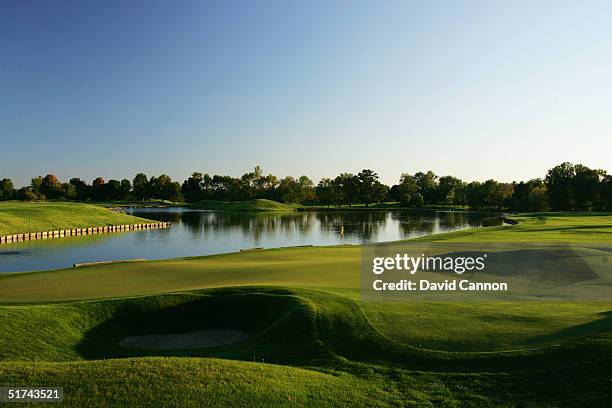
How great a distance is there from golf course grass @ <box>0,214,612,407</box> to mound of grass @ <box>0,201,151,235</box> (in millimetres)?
42616

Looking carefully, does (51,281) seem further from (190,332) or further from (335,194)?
(335,194)

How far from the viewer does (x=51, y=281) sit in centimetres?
2105

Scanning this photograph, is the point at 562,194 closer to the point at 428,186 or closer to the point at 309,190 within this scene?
the point at 428,186

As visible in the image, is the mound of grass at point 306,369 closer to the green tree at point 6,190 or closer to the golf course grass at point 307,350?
the golf course grass at point 307,350

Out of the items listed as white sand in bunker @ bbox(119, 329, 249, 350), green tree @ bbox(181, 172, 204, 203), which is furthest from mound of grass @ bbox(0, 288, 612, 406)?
green tree @ bbox(181, 172, 204, 203)

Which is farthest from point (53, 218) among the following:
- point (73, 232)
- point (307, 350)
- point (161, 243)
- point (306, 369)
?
point (306, 369)

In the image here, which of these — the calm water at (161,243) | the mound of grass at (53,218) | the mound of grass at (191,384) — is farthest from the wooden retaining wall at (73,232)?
the mound of grass at (191,384)

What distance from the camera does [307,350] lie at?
1124 cm

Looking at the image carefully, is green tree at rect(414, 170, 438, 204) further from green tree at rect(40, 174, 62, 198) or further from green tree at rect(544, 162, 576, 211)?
green tree at rect(40, 174, 62, 198)

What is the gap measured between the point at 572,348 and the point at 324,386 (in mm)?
5493

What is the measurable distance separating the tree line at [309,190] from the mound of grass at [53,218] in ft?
331

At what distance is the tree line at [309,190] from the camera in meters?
138

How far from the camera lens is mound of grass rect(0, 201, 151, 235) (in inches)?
2155

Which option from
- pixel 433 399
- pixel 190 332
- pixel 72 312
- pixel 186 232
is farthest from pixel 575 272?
pixel 186 232
